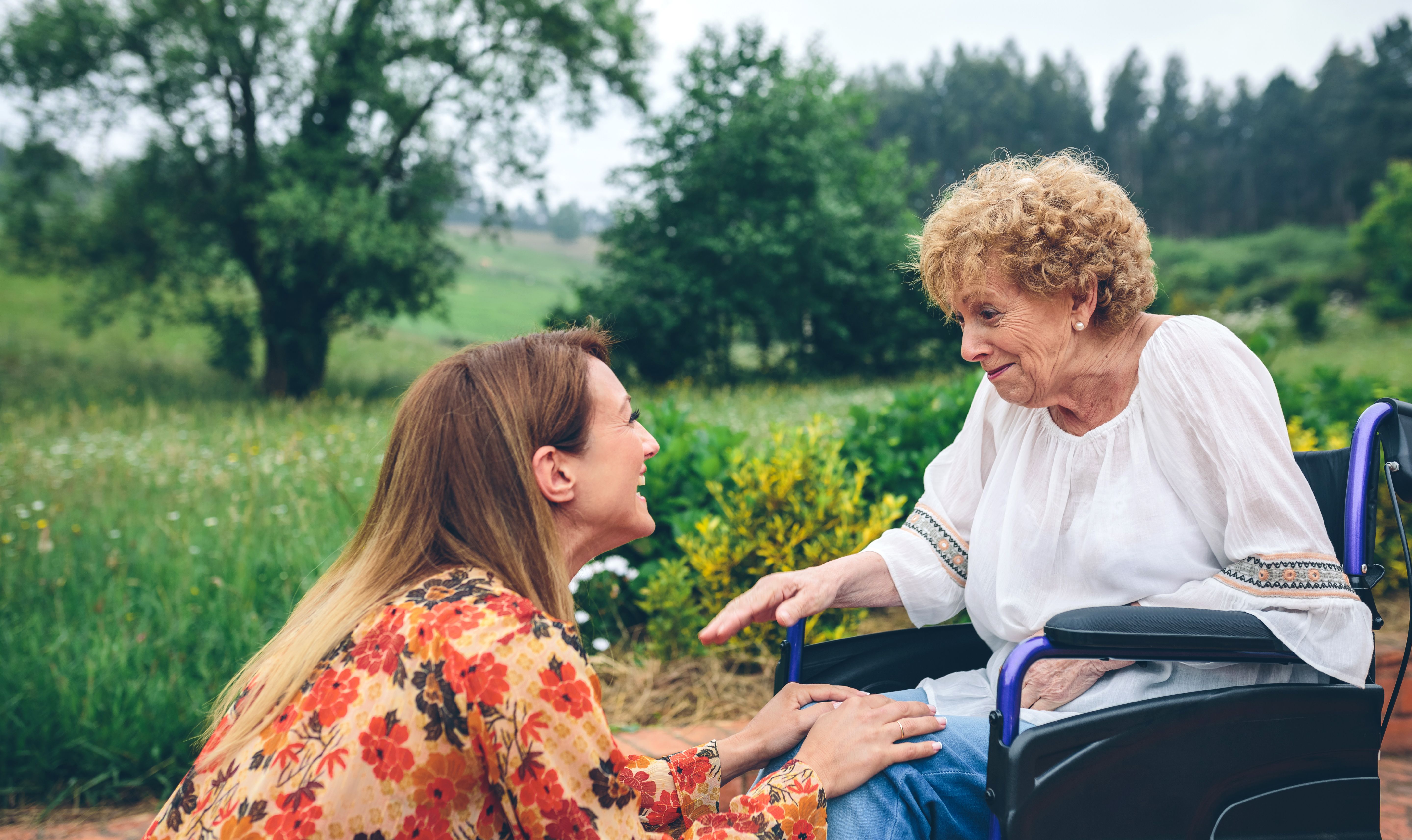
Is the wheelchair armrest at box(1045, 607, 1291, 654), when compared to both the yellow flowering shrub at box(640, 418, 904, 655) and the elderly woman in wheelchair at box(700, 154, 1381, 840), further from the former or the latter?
the yellow flowering shrub at box(640, 418, 904, 655)

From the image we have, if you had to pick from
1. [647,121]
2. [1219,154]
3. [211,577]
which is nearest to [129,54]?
[647,121]

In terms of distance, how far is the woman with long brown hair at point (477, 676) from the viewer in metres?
1.07

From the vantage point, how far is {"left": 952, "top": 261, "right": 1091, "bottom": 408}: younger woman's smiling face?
5.93ft

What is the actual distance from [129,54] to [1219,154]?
72.7 m

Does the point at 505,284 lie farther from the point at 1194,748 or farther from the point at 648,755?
the point at 1194,748

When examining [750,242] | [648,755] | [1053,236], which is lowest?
[648,755]

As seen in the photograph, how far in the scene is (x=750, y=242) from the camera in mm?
19047

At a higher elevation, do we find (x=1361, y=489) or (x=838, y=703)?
(x=1361, y=489)

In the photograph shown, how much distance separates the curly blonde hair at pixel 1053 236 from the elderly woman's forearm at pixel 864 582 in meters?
0.66

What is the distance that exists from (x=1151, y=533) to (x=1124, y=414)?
9.8 inches

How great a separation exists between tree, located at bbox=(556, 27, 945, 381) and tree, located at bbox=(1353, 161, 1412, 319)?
1987cm

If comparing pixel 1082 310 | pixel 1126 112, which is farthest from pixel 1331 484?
pixel 1126 112

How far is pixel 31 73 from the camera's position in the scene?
1341cm

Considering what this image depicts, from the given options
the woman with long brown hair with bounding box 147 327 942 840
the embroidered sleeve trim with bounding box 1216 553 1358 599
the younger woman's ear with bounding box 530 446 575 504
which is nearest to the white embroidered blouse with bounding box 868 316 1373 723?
the embroidered sleeve trim with bounding box 1216 553 1358 599
